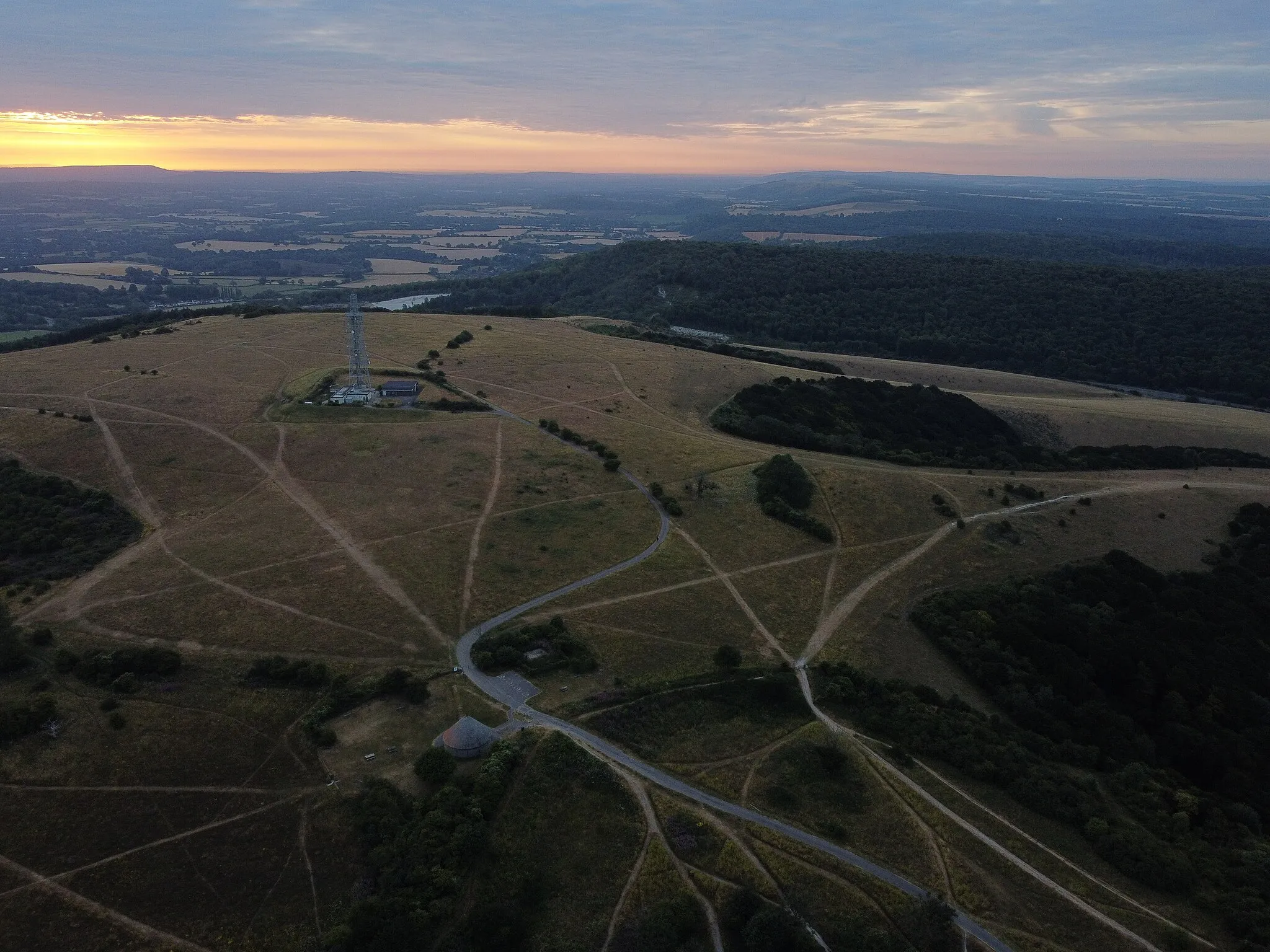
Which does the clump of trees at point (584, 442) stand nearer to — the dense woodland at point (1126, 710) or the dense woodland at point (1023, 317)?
the dense woodland at point (1126, 710)

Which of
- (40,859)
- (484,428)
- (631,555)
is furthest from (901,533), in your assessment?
(40,859)

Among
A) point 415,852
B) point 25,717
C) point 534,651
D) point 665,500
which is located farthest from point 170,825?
point 665,500

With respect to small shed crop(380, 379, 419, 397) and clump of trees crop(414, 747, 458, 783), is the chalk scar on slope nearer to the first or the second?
clump of trees crop(414, 747, 458, 783)

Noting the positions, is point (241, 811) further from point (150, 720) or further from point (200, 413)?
point (200, 413)

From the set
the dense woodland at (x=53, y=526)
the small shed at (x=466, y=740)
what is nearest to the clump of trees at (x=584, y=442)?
the small shed at (x=466, y=740)

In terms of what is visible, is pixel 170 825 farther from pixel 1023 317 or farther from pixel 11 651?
pixel 1023 317

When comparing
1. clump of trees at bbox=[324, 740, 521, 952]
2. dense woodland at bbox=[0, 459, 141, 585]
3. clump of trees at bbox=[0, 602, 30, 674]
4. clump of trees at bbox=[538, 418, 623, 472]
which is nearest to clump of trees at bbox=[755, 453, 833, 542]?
clump of trees at bbox=[538, 418, 623, 472]
